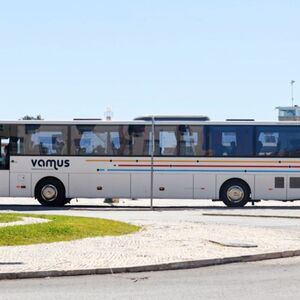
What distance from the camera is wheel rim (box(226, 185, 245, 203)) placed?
30.9m

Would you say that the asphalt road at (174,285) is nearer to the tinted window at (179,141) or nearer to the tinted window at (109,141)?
the tinted window at (179,141)

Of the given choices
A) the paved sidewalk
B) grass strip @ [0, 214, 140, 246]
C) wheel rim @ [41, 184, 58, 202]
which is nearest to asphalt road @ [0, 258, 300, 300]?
the paved sidewalk

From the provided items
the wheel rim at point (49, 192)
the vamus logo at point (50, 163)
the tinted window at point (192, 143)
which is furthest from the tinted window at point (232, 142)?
the wheel rim at point (49, 192)

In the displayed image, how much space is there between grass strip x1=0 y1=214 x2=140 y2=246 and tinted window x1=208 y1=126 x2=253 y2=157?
12.0 meters

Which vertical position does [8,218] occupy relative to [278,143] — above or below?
below

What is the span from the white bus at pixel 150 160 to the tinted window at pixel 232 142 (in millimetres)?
39

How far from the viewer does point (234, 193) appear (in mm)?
30953

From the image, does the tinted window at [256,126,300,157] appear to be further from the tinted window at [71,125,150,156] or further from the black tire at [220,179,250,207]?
the tinted window at [71,125,150,156]

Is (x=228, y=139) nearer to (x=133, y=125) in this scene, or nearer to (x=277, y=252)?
(x=133, y=125)

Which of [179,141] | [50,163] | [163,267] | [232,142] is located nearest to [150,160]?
[179,141]

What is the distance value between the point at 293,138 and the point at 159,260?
758 inches

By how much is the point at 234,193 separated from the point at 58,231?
49.1ft

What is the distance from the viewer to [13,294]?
1012cm

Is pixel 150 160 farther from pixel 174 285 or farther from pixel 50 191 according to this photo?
pixel 174 285
